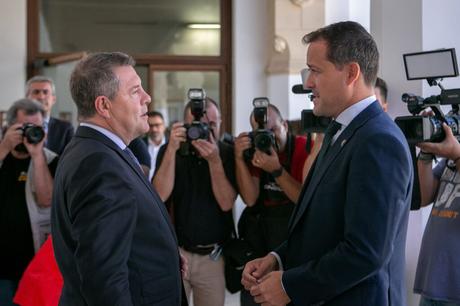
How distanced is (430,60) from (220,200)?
4.08 feet

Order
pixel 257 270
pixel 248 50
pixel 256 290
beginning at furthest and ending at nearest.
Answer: pixel 248 50
pixel 257 270
pixel 256 290

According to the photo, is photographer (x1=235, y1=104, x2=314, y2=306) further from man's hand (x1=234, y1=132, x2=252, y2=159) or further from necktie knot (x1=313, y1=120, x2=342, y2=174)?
necktie knot (x1=313, y1=120, x2=342, y2=174)

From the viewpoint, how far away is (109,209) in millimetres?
1716

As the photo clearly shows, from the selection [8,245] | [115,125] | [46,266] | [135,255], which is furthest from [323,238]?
[8,245]

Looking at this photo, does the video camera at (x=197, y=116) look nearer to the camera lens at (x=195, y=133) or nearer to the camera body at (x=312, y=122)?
the camera lens at (x=195, y=133)

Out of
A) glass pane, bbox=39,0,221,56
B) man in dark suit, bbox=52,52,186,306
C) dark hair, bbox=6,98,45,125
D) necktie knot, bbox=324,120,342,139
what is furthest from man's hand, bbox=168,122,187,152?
glass pane, bbox=39,0,221,56

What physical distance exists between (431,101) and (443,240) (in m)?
0.55

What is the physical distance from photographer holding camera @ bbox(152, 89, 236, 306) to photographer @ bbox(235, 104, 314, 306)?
108 mm

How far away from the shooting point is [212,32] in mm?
6910

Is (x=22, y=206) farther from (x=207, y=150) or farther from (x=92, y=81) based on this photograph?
(x=92, y=81)

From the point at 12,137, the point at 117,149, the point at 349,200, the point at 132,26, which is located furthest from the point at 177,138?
the point at 132,26

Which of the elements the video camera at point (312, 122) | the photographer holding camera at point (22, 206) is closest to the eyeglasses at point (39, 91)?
the photographer holding camera at point (22, 206)

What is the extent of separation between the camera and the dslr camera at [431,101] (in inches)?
95.9

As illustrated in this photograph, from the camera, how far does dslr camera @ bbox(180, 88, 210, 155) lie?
3299 millimetres
